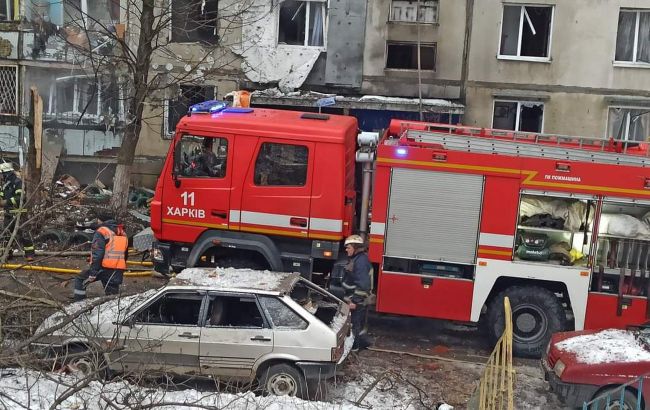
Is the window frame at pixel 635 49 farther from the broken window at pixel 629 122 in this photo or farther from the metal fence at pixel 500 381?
the metal fence at pixel 500 381

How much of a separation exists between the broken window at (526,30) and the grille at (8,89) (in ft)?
43.6

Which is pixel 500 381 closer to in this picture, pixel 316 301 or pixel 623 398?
pixel 623 398

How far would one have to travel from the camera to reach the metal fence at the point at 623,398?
6.75 meters

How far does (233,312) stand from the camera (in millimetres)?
7266

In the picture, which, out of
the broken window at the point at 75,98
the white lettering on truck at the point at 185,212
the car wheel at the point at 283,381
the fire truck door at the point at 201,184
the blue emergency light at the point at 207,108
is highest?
the broken window at the point at 75,98

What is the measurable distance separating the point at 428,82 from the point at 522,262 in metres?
10.1

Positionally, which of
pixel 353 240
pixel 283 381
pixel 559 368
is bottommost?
pixel 283 381

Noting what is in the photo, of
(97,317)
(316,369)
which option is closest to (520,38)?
(316,369)

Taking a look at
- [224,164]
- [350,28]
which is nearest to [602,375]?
[224,164]

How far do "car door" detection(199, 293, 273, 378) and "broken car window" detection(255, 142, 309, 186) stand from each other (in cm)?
247

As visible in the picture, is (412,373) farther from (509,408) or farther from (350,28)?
(350,28)

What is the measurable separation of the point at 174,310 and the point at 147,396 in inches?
51.9

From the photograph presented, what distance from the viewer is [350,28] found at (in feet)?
59.5

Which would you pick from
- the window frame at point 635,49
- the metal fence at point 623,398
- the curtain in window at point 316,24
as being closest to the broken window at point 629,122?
the window frame at point 635,49
